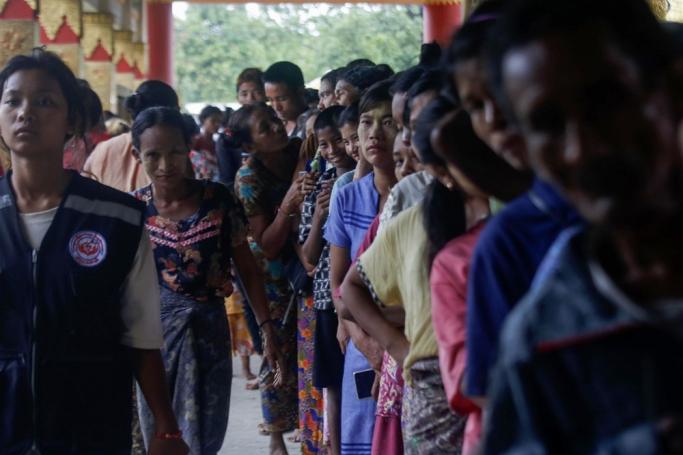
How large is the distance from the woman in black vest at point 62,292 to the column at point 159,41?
22.7 metres

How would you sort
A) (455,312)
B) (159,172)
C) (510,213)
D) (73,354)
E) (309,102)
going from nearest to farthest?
1. (510,213)
2. (455,312)
3. (73,354)
4. (159,172)
5. (309,102)

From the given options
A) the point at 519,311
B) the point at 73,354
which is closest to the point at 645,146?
the point at 519,311

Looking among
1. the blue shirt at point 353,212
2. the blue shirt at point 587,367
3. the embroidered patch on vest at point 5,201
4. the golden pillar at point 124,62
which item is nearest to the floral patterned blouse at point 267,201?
the blue shirt at point 353,212

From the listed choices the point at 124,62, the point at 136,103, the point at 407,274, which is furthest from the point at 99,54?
the point at 407,274

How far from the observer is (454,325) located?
8.24 ft

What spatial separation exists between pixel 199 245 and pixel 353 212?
71cm

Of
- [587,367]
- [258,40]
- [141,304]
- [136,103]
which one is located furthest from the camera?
[258,40]

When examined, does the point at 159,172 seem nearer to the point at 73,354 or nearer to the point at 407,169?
the point at 407,169

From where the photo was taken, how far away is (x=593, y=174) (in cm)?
139

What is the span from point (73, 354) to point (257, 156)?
136 inches

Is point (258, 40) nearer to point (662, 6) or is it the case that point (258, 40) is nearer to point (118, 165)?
point (118, 165)

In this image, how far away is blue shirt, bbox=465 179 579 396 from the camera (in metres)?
2.05

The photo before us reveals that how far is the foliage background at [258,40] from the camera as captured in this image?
172 feet

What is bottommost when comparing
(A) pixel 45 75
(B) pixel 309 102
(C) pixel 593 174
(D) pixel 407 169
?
(C) pixel 593 174
